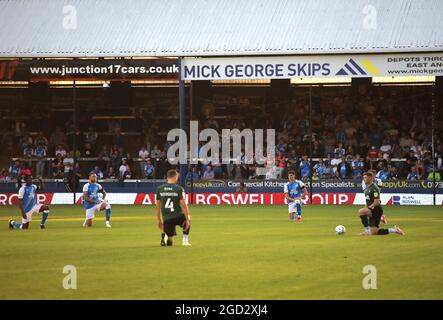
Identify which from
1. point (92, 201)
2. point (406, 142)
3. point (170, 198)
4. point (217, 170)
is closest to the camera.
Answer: point (170, 198)

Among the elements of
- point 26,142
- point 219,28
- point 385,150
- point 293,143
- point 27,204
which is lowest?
point 27,204

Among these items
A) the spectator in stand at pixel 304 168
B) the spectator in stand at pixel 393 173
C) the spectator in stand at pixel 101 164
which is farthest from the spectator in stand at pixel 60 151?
the spectator in stand at pixel 393 173

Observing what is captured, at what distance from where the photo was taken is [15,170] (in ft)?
140

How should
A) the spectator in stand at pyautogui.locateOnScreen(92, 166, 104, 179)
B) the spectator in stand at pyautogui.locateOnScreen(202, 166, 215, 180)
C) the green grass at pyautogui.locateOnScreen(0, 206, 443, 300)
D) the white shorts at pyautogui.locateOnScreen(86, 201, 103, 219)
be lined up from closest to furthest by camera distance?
the green grass at pyautogui.locateOnScreen(0, 206, 443, 300) < the white shorts at pyautogui.locateOnScreen(86, 201, 103, 219) < the spectator in stand at pyautogui.locateOnScreen(202, 166, 215, 180) < the spectator in stand at pyautogui.locateOnScreen(92, 166, 104, 179)

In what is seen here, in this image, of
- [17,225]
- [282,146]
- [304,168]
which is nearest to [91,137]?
[282,146]

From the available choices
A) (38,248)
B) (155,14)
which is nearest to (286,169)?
(155,14)

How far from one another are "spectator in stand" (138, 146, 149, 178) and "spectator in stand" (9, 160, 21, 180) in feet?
16.5

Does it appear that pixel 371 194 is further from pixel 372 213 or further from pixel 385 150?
pixel 385 150

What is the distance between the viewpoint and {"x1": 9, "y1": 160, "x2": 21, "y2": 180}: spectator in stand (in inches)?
1666

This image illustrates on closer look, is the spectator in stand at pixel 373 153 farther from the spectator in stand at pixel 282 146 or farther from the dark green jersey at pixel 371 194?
the dark green jersey at pixel 371 194

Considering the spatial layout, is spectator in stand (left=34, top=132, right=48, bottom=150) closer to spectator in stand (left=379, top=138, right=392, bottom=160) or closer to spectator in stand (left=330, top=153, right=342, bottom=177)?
spectator in stand (left=330, top=153, right=342, bottom=177)

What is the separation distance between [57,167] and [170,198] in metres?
22.7

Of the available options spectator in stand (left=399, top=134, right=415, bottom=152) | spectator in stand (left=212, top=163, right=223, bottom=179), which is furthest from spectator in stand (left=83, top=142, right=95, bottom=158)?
spectator in stand (left=399, top=134, right=415, bottom=152)
